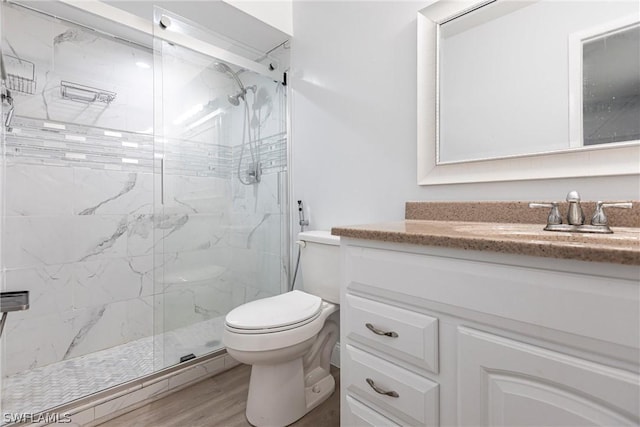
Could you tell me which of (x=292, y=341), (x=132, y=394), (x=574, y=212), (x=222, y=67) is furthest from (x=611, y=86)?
(x=132, y=394)

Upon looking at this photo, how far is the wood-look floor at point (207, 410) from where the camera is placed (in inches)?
52.9

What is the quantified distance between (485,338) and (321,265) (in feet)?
3.13

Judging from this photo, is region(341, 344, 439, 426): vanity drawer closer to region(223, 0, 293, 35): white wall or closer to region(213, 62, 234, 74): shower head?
region(213, 62, 234, 74): shower head

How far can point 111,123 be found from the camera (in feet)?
6.63

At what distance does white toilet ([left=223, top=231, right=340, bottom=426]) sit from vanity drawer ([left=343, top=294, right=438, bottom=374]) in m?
0.38

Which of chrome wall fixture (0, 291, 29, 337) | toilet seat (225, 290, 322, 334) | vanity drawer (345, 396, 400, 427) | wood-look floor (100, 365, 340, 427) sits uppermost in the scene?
chrome wall fixture (0, 291, 29, 337)

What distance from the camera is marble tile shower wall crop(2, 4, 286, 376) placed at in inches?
66.4

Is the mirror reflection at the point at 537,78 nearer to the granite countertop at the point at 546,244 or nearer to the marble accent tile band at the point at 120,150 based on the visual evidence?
the granite countertop at the point at 546,244

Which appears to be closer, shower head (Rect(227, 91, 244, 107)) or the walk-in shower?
the walk-in shower

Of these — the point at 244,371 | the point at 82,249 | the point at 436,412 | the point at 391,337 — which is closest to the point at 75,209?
the point at 82,249

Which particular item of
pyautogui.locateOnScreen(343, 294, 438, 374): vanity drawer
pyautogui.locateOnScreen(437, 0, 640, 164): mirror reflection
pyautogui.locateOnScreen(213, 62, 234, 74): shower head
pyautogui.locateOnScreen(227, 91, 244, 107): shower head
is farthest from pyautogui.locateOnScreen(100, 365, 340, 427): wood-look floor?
pyautogui.locateOnScreen(213, 62, 234, 74): shower head

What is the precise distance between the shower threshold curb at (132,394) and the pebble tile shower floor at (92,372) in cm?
5

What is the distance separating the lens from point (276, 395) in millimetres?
1317

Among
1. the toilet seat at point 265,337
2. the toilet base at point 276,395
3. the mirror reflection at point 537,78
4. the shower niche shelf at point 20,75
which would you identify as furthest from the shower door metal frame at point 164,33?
the toilet base at point 276,395
